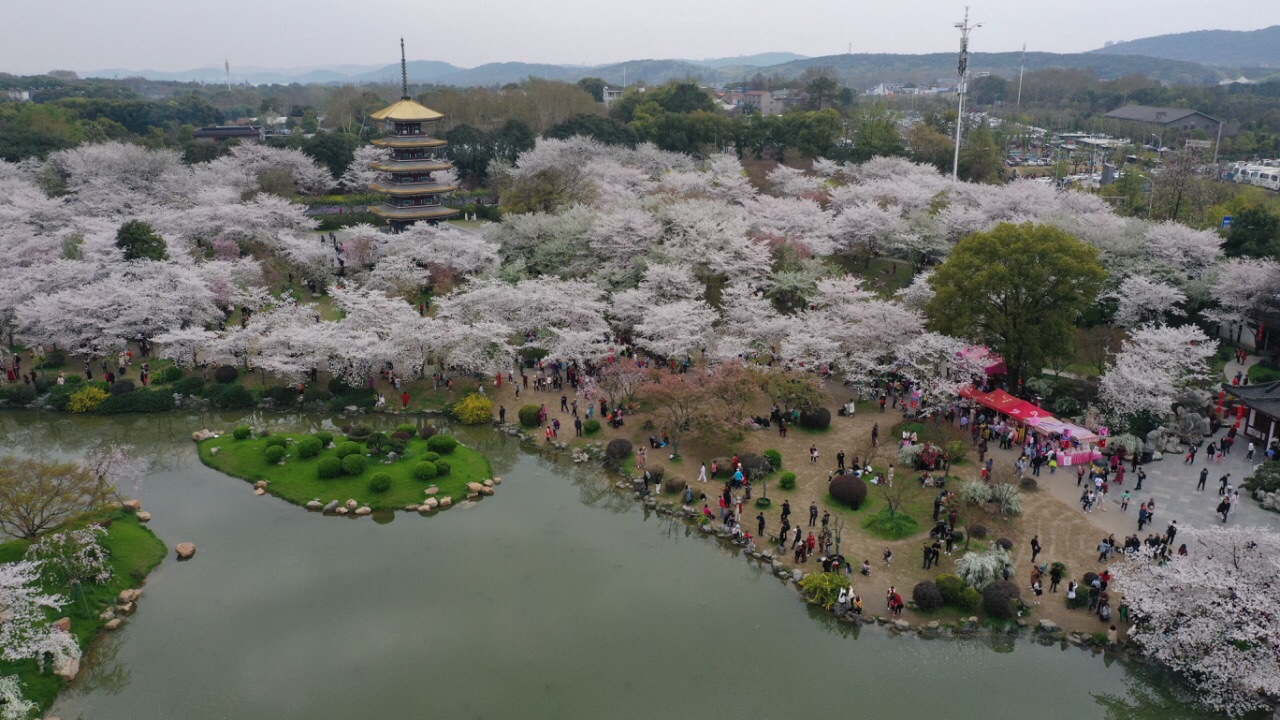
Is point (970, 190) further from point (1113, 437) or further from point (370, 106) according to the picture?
point (370, 106)

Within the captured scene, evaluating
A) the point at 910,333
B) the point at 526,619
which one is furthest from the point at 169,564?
the point at 910,333

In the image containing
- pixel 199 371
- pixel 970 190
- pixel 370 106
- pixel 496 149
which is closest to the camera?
pixel 199 371

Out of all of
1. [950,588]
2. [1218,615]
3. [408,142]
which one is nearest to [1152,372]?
[1218,615]

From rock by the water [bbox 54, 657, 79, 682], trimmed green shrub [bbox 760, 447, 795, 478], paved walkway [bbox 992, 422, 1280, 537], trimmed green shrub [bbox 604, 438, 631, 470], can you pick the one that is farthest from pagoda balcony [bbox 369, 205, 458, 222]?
paved walkway [bbox 992, 422, 1280, 537]

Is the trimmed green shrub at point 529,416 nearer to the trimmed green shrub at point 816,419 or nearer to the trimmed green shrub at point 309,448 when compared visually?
the trimmed green shrub at point 309,448

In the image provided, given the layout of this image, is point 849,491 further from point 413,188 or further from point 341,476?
point 413,188

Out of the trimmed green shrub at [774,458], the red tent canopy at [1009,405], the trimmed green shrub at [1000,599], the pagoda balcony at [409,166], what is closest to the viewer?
the trimmed green shrub at [1000,599]

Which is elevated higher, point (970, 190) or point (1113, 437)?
point (970, 190)

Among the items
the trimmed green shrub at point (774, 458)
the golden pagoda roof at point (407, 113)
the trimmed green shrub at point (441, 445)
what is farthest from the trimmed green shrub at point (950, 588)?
the golden pagoda roof at point (407, 113)
